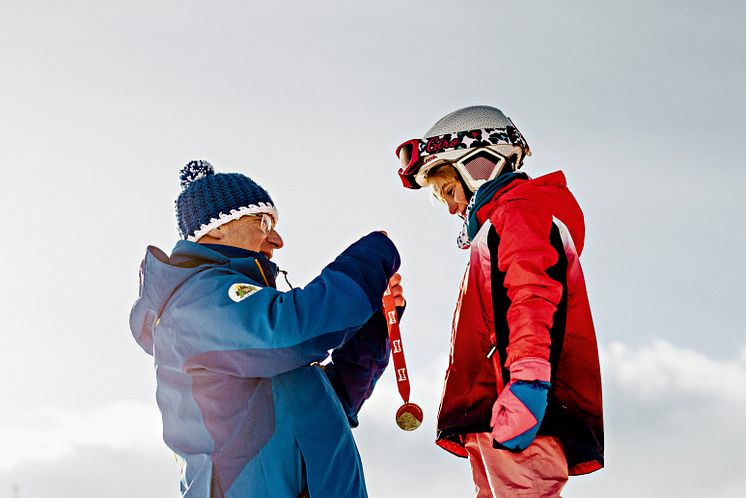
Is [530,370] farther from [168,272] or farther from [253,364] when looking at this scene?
[168,272]

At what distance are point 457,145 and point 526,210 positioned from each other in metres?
0.79

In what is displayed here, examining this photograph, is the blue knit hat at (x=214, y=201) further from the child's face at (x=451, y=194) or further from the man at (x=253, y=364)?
the child's face at (x=451, y=194)

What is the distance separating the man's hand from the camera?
4316 millimetres

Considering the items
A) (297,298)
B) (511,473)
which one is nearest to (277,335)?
(297,298)

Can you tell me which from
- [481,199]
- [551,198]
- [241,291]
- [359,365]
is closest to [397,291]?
[359,365]

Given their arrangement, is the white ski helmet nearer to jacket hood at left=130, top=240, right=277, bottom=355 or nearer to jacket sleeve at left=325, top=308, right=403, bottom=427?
jacket sleeve at left=325, top=308, right=403, bottom=427

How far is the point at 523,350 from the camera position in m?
3.62

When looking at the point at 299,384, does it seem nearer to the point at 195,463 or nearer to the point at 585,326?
the point at 195,463

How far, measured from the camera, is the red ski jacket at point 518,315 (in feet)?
12.6

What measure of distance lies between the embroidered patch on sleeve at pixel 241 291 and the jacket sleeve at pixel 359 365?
87cm

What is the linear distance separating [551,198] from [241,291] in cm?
160

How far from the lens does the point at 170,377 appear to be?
373 cm

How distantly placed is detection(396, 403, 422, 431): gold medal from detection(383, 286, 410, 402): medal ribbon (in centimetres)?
14

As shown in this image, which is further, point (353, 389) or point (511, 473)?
point (353, 389)
